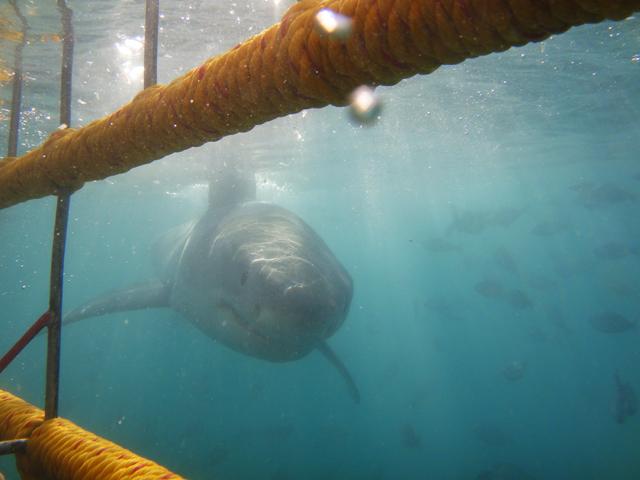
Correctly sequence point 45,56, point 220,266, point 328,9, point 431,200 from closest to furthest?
point 328,9 < point 220,266 < point 45,56 < point 431,200

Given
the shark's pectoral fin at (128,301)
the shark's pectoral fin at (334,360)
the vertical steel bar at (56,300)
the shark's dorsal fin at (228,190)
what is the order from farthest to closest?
the shark's dorsal fin at (228,190) → the shark's pectoral fin at (128,301) → the shark's pectoral fin at (334,360) → the vertical steel bar at (56,300)

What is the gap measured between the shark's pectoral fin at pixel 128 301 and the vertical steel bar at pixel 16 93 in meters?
4.73

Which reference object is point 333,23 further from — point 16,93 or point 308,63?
point 16,93

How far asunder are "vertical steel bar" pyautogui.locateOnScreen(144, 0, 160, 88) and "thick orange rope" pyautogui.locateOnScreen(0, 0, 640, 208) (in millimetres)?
376

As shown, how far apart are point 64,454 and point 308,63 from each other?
1.43m

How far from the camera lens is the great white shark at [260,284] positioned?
523 cm

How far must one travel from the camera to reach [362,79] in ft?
3.42

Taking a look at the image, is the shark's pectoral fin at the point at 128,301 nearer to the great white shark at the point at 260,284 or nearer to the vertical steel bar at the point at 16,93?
the great white shark at the point at 260,284

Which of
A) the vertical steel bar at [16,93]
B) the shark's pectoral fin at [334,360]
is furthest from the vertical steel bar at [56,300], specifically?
the shark's pectoral fin at [334,360]

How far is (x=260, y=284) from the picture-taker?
5445 mm

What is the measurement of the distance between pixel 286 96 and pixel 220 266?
5803mm

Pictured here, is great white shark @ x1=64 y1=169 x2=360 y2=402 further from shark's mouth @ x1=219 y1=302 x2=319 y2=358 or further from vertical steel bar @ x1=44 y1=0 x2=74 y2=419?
vertical steel bar @ x1=44 y1=0 x2=74 y2=419

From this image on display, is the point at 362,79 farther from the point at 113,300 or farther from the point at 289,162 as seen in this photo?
the point at 289,162

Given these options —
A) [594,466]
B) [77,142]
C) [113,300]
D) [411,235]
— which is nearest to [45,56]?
[113,300]
